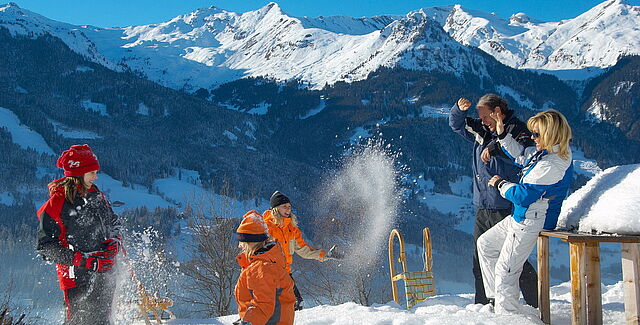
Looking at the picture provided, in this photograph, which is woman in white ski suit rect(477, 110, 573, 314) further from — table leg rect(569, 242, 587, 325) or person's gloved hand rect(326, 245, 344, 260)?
person's gloved hand rect(326, 245, 344, 260)

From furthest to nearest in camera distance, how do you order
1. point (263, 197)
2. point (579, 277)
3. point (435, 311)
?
point (263, 197) < point (435, 311) < point (579, 277)

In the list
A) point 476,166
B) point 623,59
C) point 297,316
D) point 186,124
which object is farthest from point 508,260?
point 623,59

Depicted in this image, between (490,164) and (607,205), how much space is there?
1179 mm

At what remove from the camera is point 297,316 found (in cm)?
522

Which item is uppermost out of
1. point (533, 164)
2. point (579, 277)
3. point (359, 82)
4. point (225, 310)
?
point (359, 82)

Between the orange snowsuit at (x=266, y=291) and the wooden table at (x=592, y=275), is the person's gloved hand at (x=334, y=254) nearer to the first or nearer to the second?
the orange snowsuit at (x=266, y=291)

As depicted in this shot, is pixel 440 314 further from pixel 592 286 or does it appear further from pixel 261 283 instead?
pixel 261 283

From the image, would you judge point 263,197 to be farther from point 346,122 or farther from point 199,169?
point 346,122

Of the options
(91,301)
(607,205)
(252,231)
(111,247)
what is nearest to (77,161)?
(111,247)

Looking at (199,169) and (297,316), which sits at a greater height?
(199,169)

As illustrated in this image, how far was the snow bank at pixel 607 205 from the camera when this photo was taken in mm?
3459

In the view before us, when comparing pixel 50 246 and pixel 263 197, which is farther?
pixel 263 197

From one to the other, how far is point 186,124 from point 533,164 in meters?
150

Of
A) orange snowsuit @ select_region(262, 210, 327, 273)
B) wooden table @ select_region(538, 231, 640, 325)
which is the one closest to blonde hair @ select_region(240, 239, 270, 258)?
orange snowsuit @ select_region(262, 210, 327, 273)
